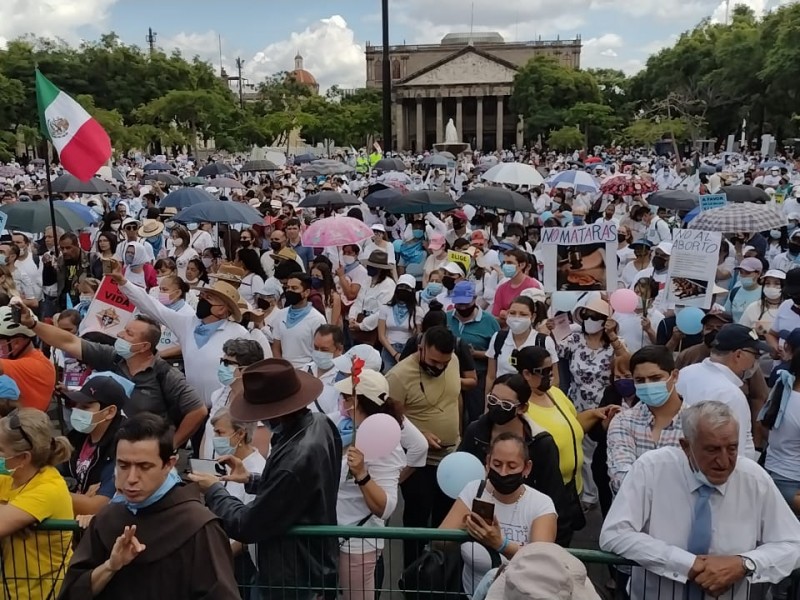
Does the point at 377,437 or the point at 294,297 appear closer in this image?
the point at 377,437

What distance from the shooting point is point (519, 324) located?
5.68 meters

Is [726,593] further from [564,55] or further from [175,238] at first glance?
[564,55]

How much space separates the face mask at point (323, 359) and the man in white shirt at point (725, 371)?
2.24m

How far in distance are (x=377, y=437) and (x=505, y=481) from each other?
679 millimetres

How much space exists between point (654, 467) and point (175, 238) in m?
8.09

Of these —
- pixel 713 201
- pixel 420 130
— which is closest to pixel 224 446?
pixel 713 201

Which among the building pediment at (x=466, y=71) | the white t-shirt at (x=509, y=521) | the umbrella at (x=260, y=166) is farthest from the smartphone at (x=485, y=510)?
the building pediment at (x=466, y=71)

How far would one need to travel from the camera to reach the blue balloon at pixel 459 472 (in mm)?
3525

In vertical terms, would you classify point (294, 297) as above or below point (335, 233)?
below

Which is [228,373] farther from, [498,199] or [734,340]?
[498,199]

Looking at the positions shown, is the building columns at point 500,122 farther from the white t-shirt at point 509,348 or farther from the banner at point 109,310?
the banner at point 109,310

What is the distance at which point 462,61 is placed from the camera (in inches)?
3853

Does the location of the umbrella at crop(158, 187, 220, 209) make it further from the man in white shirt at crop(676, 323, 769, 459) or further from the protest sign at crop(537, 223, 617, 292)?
the man in white shirt at crop(676, 323, 769, 459)

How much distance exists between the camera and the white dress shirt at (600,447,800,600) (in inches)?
114
